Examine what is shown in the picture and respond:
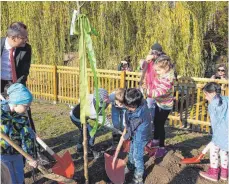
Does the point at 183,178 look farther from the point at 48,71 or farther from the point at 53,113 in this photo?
the point at 48,71

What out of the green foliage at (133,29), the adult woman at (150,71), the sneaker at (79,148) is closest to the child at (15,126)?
the sneaker at (79,148)

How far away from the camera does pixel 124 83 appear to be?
23.0ft

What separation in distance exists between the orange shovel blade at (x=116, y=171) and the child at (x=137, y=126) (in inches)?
5.8

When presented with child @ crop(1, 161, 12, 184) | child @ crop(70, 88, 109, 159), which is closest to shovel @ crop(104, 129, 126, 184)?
child @ crop(70, 88, 109, 159)

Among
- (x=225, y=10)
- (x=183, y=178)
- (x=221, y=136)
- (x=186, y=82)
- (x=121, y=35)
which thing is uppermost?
(x=225, y=10)

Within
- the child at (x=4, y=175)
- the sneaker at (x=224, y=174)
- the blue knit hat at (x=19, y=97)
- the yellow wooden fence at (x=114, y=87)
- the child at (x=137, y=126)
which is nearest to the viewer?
the child at (x=4, y=175)

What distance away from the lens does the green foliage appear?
907 centimetres

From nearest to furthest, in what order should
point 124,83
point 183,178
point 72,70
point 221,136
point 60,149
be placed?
point 221,136 < point 183,178 < point 60,149 < point 124,83 < point 72,70

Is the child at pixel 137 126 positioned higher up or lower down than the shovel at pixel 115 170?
higher up

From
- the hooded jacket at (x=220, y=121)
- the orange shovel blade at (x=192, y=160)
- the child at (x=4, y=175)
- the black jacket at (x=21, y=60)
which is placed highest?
the black jacket at (x=21, y=60)

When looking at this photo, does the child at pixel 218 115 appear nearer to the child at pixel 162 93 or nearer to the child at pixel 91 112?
the child at pixel 162 93

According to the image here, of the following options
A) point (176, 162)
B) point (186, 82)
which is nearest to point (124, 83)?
point (186, 82)

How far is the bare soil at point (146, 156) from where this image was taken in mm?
3664

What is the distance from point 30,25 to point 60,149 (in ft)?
23.8
